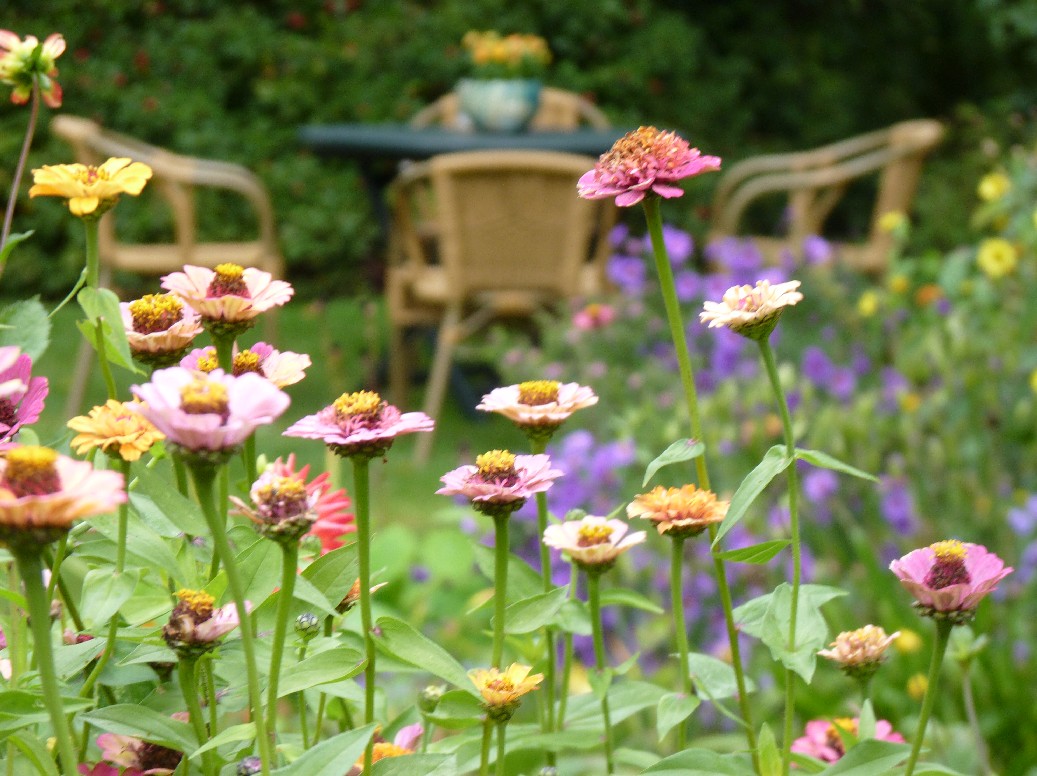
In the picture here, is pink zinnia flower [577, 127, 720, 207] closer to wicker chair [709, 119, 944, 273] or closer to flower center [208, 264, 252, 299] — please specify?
flower center [208, 264, 252, 299]

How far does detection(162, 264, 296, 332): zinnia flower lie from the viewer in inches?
21.7

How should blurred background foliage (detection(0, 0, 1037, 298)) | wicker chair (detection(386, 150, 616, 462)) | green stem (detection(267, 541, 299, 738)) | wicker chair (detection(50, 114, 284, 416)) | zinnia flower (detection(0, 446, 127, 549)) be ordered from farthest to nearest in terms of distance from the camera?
blurred background foliage (detection(0, 0, 1037, 298))
wicker chair (detection(50, 114, 284, 416))
wicker chair (detection(386, 150, 616, 462))
green stem (detection(267, 541, 299, 738))
zinnia flower (detection(0, 446, 127, 549))

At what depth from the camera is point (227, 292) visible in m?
0.56

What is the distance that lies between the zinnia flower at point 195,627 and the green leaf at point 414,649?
0.19 ft

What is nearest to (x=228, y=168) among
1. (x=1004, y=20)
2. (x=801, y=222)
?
(x=801, y=222)

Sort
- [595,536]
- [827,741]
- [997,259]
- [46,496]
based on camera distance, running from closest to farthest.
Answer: [46,496] < [595,536] < [827,741] < [997,259]

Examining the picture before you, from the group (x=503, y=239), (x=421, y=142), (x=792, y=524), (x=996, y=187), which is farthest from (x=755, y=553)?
(x=421, y=142)

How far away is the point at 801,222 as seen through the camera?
448 centimetres

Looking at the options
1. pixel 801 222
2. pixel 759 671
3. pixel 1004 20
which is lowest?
pixel 759 671

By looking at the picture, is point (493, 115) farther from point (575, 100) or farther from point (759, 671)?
point (759, 671)

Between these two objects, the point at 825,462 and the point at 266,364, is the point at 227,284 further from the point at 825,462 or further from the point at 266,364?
the point at 825,462

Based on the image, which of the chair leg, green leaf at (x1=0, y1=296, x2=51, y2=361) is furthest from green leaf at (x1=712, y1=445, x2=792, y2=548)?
the chair leg

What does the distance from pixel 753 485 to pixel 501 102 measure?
13.7 ft

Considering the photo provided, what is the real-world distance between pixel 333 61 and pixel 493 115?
199 cm
